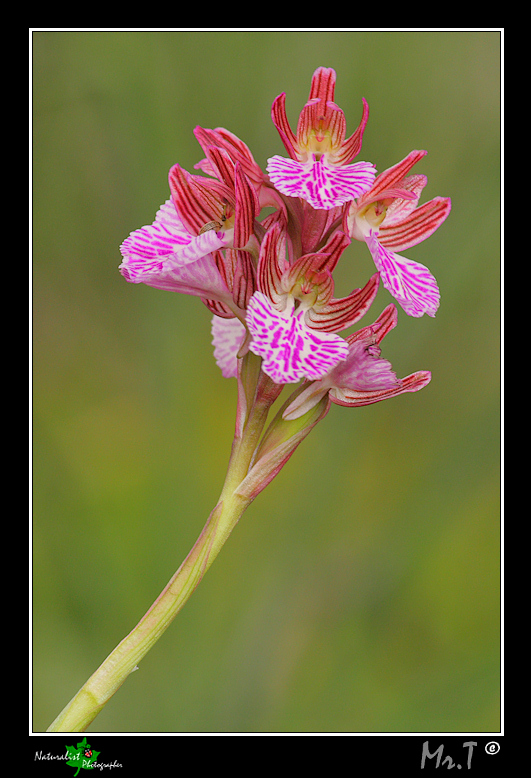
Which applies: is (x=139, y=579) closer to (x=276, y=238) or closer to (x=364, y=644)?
(x=364, y=644)

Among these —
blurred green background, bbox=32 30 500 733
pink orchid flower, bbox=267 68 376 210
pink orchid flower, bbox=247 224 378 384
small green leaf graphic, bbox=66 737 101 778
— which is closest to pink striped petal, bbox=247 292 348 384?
pink orchid flower, bbox=247 224 378 384

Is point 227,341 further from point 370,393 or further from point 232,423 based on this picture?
point 232,423

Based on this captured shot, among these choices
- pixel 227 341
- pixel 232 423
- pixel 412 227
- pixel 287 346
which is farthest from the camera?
pixel 232 423

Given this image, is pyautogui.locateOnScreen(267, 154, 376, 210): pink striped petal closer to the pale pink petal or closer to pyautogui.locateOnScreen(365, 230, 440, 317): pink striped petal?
pyautogui.locateOnScreen(365, 230, 440, 317): pink striped petal

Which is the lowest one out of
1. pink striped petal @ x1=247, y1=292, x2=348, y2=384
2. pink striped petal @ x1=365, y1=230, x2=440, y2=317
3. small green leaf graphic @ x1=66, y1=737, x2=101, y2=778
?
small green leaf graphic @ x1=66, y1=737, x2=101, y2=778

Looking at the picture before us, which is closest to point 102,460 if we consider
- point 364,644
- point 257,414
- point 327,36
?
point 364,644

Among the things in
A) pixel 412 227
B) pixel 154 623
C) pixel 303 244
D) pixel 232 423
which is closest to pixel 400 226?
pixel 412 227
